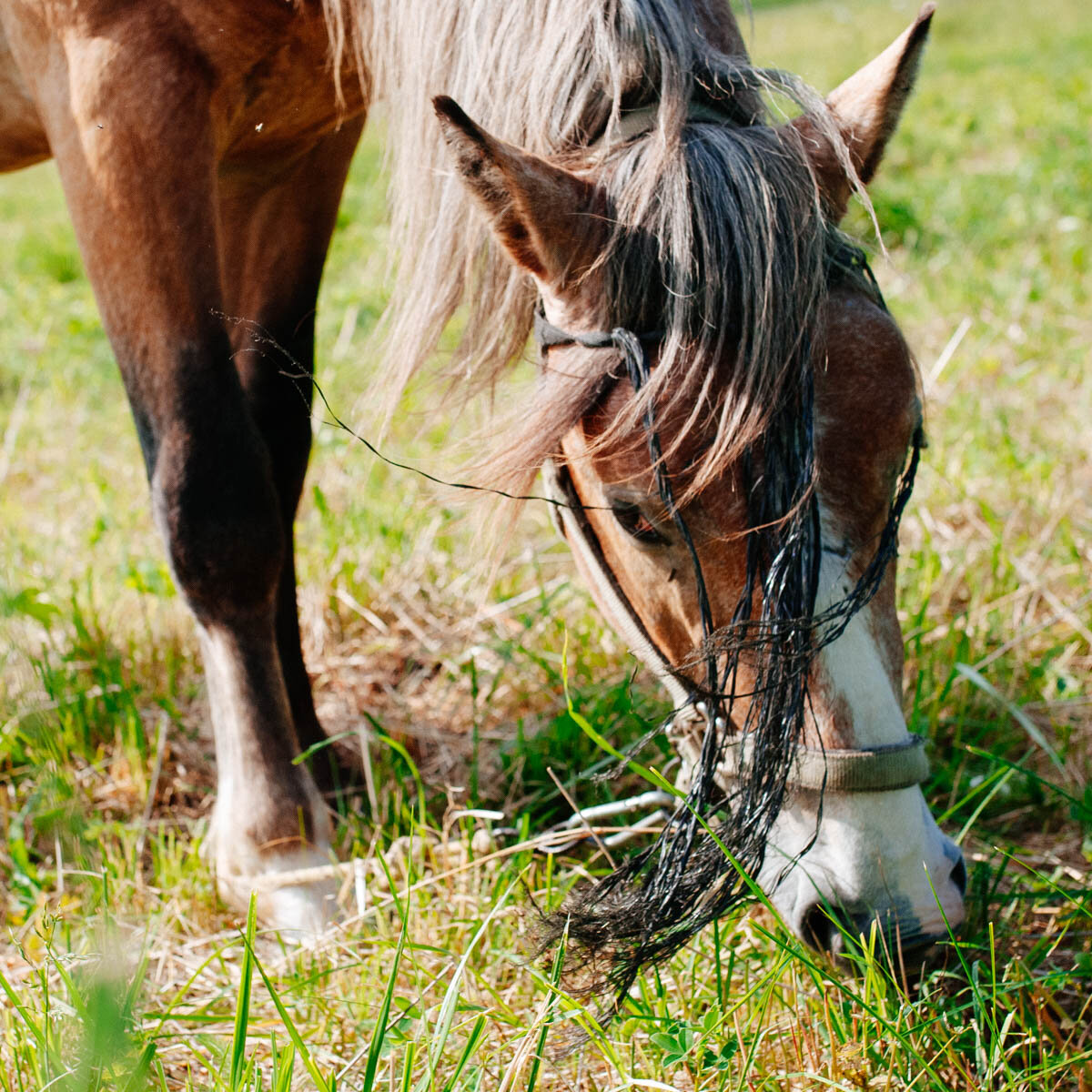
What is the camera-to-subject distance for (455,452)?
147cm

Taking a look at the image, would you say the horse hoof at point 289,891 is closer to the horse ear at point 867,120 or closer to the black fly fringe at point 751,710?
the black fly fringe at point 751,710

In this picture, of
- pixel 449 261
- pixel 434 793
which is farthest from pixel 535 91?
pixel 434 793

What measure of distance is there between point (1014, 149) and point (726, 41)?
18.6ft

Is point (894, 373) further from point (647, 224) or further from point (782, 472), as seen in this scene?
point (647, 224)

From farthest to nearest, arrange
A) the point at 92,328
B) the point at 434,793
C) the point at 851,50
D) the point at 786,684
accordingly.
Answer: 1. the point at 851,50
2. the point at 92,328
3. the point at 434,793
4. the point at 786,684

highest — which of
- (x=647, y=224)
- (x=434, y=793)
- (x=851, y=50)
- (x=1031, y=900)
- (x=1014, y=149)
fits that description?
(x=851, y=50)

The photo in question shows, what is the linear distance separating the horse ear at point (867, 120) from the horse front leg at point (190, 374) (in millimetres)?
926

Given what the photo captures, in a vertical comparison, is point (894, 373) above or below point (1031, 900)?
above

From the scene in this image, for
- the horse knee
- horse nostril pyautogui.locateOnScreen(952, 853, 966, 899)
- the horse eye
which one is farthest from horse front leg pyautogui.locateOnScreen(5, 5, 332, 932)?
horse nostril pyautogui.locateOnScreen(952, 853, 966, 899)

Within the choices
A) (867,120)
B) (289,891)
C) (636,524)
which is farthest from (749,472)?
(289,891)

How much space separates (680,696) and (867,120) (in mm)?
789

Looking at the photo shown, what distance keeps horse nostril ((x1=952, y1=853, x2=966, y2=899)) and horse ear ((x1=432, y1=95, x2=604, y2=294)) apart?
84cm

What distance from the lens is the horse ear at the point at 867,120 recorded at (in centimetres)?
138

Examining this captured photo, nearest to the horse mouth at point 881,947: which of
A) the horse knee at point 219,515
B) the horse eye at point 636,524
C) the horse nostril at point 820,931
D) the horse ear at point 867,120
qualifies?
the horse nostril at point 820,931
